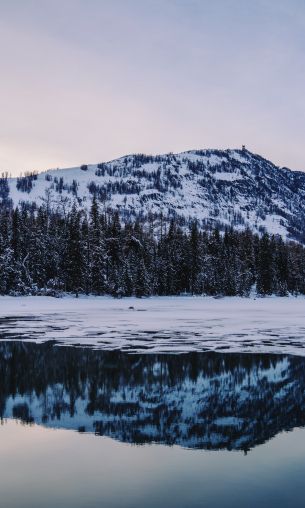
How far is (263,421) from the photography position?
12961 millimetres

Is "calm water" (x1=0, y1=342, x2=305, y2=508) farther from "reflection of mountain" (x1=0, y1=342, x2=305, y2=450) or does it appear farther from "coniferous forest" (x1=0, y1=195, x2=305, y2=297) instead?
"coniferous forest" (x1=0, y1=195, x2=305, y2=297)

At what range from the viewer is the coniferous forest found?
306 ft

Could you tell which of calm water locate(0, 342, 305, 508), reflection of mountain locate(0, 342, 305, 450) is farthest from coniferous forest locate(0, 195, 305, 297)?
calm water locate(0, 342, 305, 508)

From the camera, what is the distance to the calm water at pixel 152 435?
8.76 meters

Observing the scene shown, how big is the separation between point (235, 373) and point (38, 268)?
78951 mm

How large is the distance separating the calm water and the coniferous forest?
6941 centimetres

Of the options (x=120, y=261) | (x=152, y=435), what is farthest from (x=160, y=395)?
(x=120, y=261)

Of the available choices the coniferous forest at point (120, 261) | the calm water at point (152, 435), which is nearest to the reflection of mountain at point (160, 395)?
the calm water at point (152, 435)

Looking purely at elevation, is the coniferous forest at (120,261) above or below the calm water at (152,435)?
above

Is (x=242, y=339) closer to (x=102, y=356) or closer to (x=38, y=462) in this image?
(x=102, y=356)

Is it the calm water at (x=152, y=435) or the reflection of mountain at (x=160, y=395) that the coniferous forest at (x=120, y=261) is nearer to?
the reflection of mountain at (x=160, y=395)

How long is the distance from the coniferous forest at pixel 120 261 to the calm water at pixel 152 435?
228ft

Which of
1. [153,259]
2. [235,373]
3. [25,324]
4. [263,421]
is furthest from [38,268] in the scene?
[263,421]

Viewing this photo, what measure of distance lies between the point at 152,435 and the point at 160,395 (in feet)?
13.0
